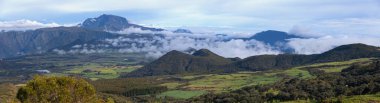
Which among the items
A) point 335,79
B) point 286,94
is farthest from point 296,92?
point 335,79

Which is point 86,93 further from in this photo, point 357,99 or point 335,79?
point 335,79

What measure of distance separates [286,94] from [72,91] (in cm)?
8223

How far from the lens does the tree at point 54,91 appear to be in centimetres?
6162

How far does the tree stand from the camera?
61.6 m

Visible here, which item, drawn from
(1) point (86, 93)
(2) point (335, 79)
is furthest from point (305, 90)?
(1) point (86, 93)

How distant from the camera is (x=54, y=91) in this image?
6222cm

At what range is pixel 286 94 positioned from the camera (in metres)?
134

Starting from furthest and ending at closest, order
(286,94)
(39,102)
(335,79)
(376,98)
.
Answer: (335,79) < (286,94) < (376,98) < (39,102)

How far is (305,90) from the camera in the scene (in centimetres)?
14450

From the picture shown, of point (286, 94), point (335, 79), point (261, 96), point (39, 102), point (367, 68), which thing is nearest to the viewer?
point (39, 102)

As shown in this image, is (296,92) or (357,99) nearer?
(357,99)

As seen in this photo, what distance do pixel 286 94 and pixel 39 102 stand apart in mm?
85986

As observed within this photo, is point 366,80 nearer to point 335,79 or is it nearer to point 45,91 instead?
point 335,79

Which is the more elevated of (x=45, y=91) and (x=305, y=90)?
(x=45, y=91)
